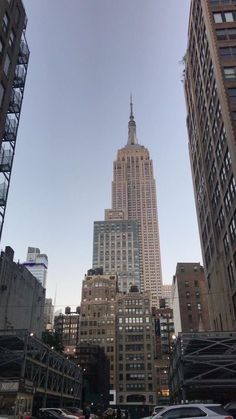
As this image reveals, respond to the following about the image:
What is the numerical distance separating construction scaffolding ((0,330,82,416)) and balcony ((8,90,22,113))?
18950mm

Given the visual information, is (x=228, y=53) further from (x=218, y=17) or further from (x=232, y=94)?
(x=232, y=94)

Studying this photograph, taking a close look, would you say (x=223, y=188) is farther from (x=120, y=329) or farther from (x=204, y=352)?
(x=120, y=329)

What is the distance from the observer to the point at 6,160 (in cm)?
3462

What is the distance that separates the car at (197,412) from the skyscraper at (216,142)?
124 ft

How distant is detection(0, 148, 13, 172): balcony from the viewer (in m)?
33.9

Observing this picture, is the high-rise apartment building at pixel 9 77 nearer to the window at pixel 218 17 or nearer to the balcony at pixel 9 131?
the balcony at pixel 9 131

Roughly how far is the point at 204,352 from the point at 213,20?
161ft

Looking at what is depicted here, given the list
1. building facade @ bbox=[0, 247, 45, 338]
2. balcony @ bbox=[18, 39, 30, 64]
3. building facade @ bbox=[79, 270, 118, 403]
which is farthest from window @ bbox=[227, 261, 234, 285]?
building facade @ bbox=[79, 270, 118, 403]

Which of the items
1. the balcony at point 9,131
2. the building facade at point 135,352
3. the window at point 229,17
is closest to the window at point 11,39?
the balcony at point 9,131

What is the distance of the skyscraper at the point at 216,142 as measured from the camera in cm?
5362

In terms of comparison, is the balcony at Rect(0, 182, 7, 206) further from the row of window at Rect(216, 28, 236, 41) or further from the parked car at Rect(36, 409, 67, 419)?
the row of window at Rect(216, 28, 236, 41)

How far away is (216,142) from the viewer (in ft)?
196

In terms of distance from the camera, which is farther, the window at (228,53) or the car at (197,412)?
the window at (228,53)

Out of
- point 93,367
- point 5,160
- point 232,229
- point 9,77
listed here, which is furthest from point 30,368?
point 93,367
